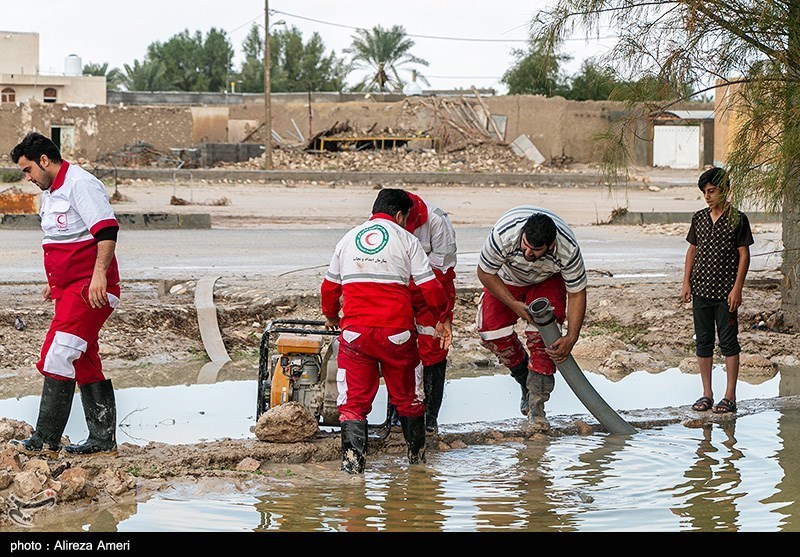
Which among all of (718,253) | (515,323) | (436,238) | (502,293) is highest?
(436,238)

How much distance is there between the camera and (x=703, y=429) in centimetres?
733

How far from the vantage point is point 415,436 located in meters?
6.15

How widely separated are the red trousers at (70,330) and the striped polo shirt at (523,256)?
7.66ft

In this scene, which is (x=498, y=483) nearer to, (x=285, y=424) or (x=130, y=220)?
(x=285, y=424)

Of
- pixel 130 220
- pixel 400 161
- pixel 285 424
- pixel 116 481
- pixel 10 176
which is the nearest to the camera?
pixel 116 481

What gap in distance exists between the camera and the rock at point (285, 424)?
6281 millimetres

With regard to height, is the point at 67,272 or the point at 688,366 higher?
the point at 67,272

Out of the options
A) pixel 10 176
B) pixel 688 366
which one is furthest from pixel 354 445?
pixel 10 176

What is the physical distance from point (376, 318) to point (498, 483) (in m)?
1.20

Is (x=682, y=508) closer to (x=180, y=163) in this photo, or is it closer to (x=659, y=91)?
(x=659, y=91)

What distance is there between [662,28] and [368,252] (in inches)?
123

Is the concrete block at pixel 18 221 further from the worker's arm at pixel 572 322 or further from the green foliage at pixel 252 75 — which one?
the green foliage at pixel 252 75

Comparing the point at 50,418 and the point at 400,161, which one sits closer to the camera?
the point at 50,418

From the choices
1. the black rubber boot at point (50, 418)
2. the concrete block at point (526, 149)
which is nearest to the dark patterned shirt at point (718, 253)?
the black rubber boot at point (50, 418)
